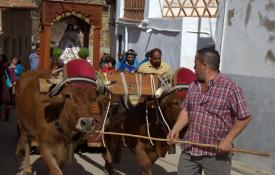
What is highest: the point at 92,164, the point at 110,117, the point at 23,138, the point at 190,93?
the point at 190,93

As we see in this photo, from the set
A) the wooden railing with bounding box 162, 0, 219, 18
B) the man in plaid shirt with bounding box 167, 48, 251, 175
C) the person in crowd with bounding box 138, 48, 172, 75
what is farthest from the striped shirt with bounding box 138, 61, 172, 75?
the wooden railing with bounding box 162, 0, 219, 18

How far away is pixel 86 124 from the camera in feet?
17.8

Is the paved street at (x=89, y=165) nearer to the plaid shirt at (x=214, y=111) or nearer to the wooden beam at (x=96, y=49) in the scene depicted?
the wooden beam at (x=96, y=49)

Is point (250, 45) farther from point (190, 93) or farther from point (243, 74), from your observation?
point (190, 93)

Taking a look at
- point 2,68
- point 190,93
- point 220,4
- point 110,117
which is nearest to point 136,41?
point 2,68

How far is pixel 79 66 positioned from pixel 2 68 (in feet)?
21.3

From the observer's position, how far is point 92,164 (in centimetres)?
885

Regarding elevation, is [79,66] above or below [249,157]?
above

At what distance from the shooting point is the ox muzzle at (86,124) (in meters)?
5.41

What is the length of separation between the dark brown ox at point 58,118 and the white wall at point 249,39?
3.37m

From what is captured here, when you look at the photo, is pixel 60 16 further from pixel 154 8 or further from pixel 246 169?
pixel 154 8

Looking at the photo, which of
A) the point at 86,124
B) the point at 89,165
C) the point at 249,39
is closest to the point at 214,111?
the point at 86,124

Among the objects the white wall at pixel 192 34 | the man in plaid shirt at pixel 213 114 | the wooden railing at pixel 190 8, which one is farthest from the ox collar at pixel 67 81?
the wooden railing at pixel 190 8

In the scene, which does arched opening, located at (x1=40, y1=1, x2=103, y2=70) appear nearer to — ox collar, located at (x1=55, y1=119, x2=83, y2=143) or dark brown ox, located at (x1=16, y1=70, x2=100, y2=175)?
dark brown ox, located at (x1=16, y1=70, x2=100, y2=175)
